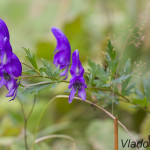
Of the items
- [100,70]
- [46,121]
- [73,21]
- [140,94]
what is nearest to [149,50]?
[73,21]

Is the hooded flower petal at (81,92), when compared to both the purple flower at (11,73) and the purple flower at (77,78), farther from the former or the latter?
the purple flower at (11,73)

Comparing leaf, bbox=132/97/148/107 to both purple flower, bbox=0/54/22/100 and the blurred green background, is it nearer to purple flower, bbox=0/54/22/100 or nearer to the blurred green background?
the blurred green background

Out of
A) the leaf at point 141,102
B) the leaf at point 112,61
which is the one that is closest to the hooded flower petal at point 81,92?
the leaf at point 112,61

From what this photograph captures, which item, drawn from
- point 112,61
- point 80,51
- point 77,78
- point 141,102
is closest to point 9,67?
point 77,78

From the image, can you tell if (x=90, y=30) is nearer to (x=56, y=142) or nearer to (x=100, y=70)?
(x=56, y=142)

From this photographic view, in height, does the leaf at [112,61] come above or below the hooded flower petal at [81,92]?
above

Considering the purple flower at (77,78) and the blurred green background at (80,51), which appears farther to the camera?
the blurred green background at (80,51)

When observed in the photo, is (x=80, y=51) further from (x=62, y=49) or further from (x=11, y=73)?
(x=11, y=73)
